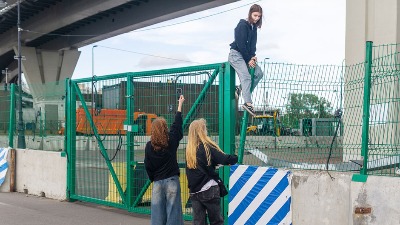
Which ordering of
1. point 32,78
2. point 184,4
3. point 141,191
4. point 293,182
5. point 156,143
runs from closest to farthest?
point 156,143
point 293,182
point 141,191
point 184,4
point 32,78

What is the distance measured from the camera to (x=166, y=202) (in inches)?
265

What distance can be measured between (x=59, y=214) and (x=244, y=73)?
4.62 m

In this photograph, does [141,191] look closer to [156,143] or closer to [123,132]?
[123,132]

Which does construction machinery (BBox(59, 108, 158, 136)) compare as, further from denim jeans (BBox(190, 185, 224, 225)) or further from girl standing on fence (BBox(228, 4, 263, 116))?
denim jeans (BBox(190, 185, 224, 225))

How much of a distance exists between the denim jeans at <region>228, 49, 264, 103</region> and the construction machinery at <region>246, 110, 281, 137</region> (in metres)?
0.32

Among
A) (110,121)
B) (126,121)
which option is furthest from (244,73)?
(110,121)

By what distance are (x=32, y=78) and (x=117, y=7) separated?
20.5m

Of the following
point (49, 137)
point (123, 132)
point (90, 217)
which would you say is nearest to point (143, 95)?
point (123, 132)

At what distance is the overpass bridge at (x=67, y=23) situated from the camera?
105 feet

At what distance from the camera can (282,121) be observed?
741 cm

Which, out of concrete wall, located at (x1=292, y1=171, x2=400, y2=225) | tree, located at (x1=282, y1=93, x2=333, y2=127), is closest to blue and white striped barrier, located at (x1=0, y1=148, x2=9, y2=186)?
tree, located at (x1=282, y1=93, x2=333, y2=127)

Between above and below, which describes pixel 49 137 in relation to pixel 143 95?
below

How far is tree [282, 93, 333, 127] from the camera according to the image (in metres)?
7.21

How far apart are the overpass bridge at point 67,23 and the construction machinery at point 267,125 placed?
22.4 m
